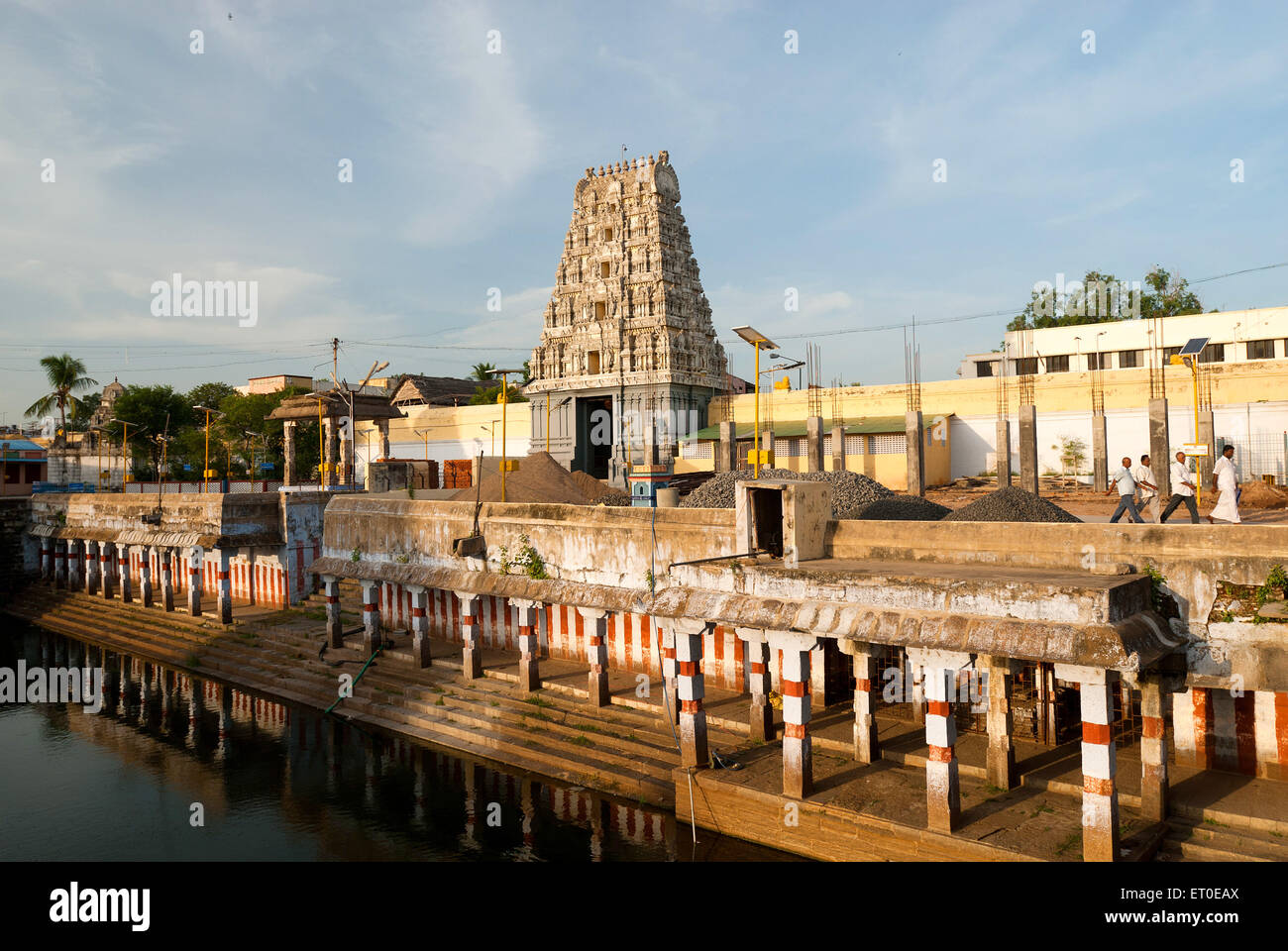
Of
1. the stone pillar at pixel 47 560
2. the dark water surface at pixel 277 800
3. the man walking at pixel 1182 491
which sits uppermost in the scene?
the man walking at pixel 1182 491

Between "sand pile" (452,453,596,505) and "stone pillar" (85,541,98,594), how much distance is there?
18.2 meters

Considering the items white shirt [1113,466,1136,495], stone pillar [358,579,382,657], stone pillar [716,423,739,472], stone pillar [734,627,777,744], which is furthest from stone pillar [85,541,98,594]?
white shirt [1113,466,1136,495]

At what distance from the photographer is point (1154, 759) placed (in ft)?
34.5

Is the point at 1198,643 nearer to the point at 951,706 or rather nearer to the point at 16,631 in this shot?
the point at 951,706

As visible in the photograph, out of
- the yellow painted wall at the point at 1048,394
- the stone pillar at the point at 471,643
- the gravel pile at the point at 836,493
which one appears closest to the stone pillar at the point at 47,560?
the stone pillar at the point at 471,643

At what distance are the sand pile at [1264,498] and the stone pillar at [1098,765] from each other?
65.4 feet

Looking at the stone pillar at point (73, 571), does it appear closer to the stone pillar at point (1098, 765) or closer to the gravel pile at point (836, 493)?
the gravel pile at point (836, 493)

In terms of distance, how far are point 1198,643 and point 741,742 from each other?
725cm

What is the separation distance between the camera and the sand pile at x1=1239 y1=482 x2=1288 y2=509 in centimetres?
2464

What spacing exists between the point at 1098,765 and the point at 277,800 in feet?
45.8

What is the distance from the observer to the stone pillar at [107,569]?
111ft

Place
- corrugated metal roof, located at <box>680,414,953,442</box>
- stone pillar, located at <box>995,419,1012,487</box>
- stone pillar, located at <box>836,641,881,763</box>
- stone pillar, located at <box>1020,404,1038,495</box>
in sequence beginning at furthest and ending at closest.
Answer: corrugated metal roof, located at <box>680,414,953,442</box> < stone pillar, located at <box>995,419,1012,487</box> < stone pillar, located at <box>1020,404,1038,495</box> < stone pillar, located at <box>836,641,881,763</box>

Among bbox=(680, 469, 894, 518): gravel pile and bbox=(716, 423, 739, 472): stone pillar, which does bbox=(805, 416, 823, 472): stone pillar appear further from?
bbox=(680, 469, 894, 518): gravel pile
